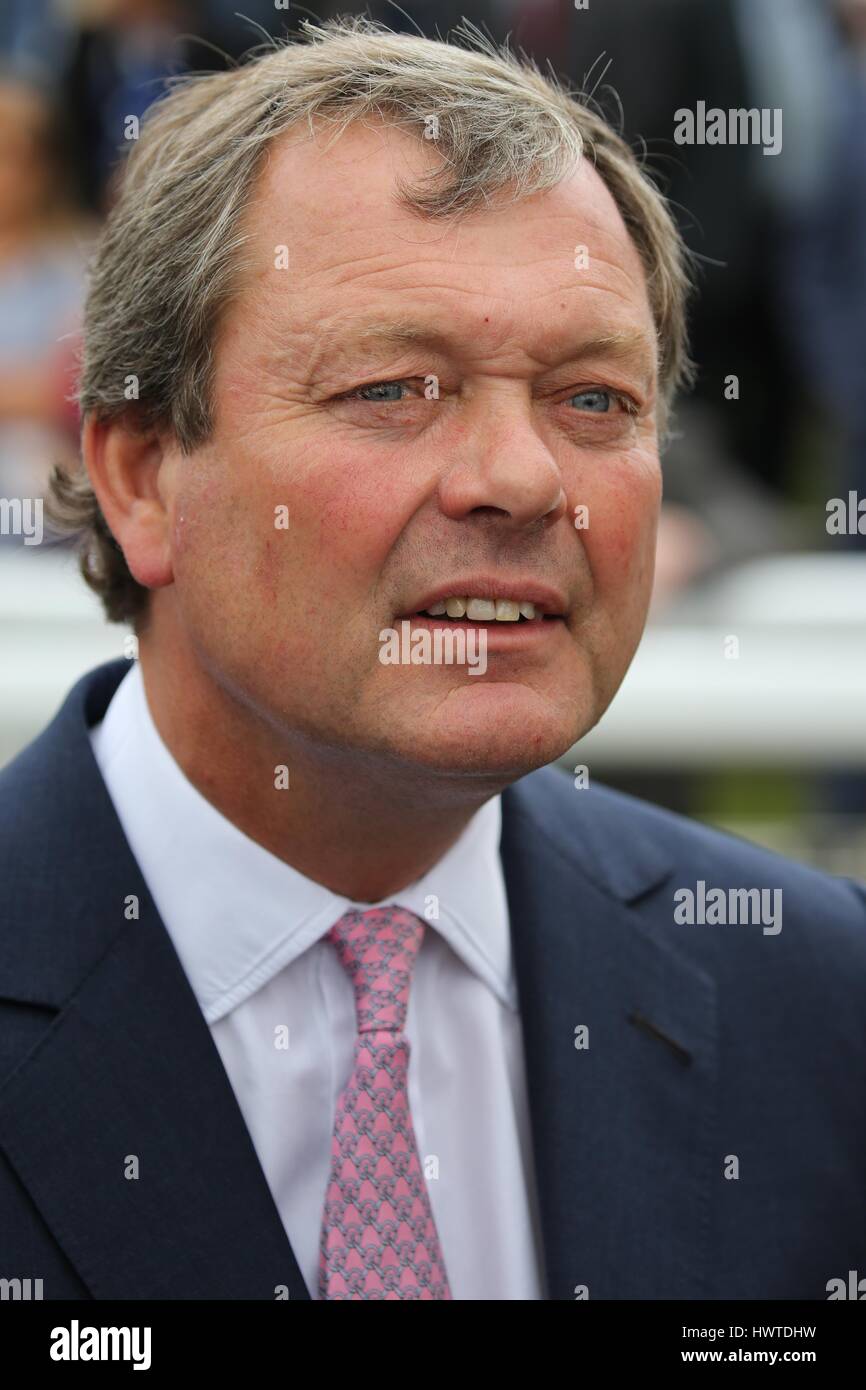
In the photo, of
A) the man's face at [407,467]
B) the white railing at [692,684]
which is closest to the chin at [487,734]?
the man's face at [407,467]

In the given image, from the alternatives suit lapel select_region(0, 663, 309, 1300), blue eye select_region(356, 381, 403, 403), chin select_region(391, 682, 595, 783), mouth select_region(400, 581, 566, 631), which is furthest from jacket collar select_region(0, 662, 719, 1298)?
blue eye select_region(356, 381, 403, 403)

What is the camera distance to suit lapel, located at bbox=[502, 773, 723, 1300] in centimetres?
265

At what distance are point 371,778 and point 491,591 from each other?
33 cm

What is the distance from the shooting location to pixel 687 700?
19.0ft

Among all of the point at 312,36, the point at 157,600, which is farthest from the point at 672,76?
the point at 157,600

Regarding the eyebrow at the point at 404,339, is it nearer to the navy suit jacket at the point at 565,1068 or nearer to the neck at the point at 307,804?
the neck at the point at 307,804

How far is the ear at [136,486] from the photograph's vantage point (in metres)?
2.69

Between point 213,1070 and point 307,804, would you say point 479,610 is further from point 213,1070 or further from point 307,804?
point 213,1070

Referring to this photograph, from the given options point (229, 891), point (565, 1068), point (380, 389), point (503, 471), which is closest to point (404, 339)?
point (380, 389)

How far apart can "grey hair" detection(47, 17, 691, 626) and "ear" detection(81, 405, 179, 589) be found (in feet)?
0.10

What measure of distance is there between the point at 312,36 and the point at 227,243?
1.78ft

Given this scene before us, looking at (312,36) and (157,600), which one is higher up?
(312,36)
